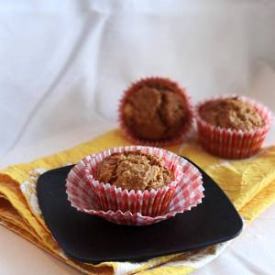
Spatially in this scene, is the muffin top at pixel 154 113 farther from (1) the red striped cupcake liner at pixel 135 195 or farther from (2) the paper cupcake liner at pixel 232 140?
(1) the red striped cupcake liner at pixel 135 195

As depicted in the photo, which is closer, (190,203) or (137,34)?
(190,203)

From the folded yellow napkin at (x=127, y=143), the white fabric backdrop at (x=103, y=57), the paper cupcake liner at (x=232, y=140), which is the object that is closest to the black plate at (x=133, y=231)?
the folded yellow napkin at (x=127, y=143)

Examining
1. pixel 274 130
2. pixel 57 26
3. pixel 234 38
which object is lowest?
pixel 274 130

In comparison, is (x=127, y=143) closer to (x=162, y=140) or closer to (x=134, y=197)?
(x=162, y=140)

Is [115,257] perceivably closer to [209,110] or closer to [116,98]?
[209,110]

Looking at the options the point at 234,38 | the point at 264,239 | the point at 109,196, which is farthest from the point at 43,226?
the point at 234,38
